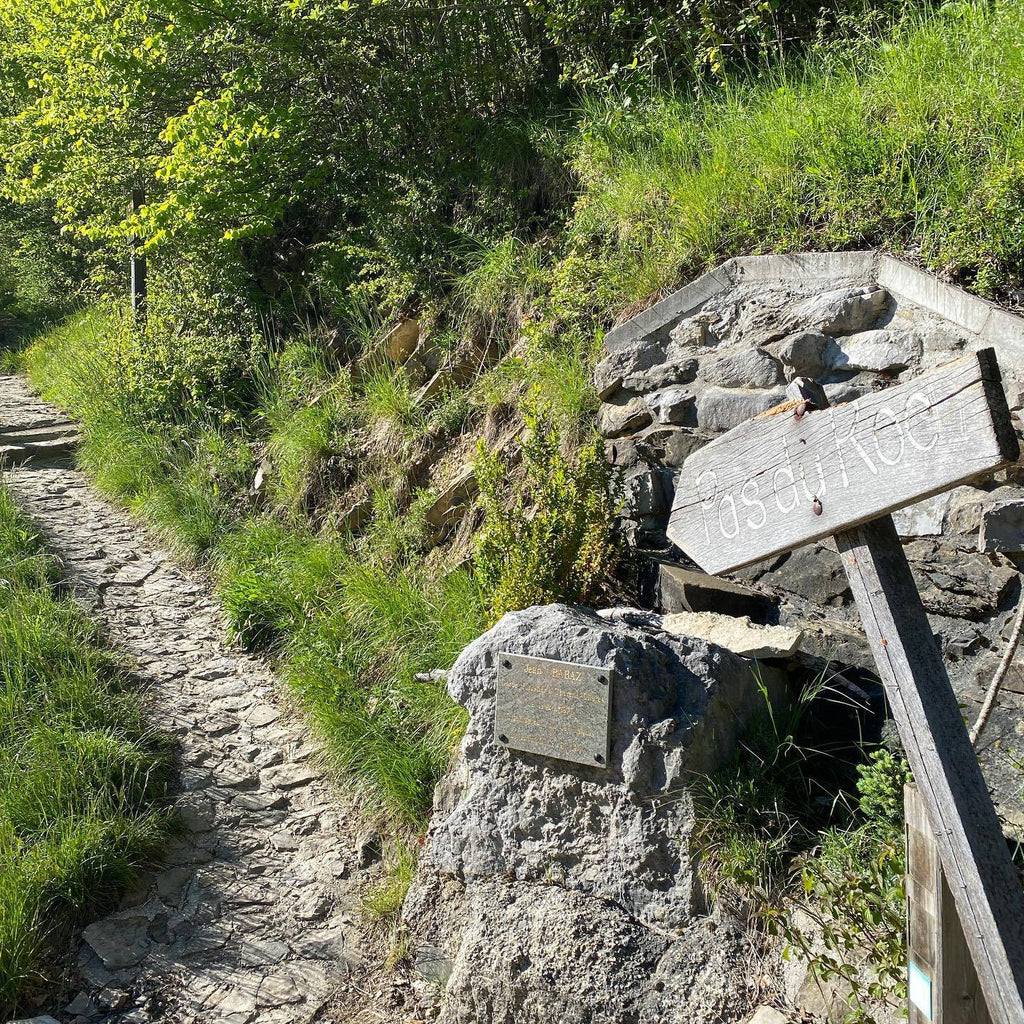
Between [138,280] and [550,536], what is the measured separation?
7.19 meters

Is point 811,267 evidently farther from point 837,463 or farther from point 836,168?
point 837,463

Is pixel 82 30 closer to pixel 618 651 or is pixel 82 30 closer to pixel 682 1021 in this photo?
pixel 618 651

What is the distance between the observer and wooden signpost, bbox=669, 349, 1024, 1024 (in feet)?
5.79

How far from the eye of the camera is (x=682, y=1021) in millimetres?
2891

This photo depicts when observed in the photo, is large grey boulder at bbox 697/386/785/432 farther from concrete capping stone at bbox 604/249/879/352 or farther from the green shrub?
the green shrub

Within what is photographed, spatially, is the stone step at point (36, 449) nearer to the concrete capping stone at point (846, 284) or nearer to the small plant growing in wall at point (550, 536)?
the small plant growing in wall at point (550, 536)

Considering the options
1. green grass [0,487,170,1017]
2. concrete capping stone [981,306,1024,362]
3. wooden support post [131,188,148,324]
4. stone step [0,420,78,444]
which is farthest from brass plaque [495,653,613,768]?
stone step [0,420,78,444]

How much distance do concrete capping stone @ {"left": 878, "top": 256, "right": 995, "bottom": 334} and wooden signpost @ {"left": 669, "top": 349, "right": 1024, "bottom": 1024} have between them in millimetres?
1671

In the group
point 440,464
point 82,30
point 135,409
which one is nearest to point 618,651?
point 440,464

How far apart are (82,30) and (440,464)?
16.6ft

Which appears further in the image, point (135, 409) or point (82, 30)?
point (135, 409)

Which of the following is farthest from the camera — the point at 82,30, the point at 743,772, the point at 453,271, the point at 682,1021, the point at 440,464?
the point at 82,30

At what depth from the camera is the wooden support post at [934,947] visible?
80.3 inches

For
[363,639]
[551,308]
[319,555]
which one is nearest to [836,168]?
[551,308]
